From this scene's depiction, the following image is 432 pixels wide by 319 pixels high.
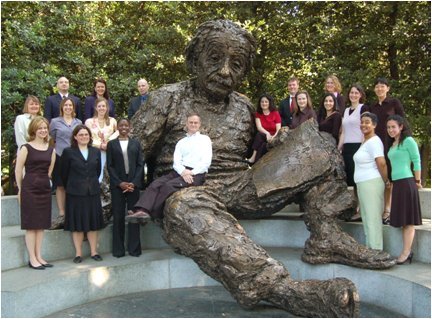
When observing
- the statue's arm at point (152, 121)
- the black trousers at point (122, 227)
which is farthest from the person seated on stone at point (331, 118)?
the black trousers at point (122, 227)

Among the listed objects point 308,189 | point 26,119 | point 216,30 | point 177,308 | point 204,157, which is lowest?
point 177,308

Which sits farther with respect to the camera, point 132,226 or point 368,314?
point 132,226

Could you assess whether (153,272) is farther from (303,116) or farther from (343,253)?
(303,116)

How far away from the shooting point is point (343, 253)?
4758 millimetres

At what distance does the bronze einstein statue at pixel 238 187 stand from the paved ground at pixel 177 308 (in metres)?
0.21

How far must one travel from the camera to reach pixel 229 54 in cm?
515

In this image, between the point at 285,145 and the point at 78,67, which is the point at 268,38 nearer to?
the point at 78,67

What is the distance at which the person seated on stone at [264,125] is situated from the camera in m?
5.80

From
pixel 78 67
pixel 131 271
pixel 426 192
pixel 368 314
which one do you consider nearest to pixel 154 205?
A: pixel 131 271

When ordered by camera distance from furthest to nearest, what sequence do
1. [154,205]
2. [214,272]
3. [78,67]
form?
1. [78,67]
2. [154,205]
3. [214,272]

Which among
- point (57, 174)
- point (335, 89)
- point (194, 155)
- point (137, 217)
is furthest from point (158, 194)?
point (335, 89)

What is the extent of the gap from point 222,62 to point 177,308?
240cm

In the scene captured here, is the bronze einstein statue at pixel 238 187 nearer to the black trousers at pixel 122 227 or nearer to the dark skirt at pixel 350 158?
the black trousers at pixel 122 227

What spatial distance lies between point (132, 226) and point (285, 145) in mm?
1789
